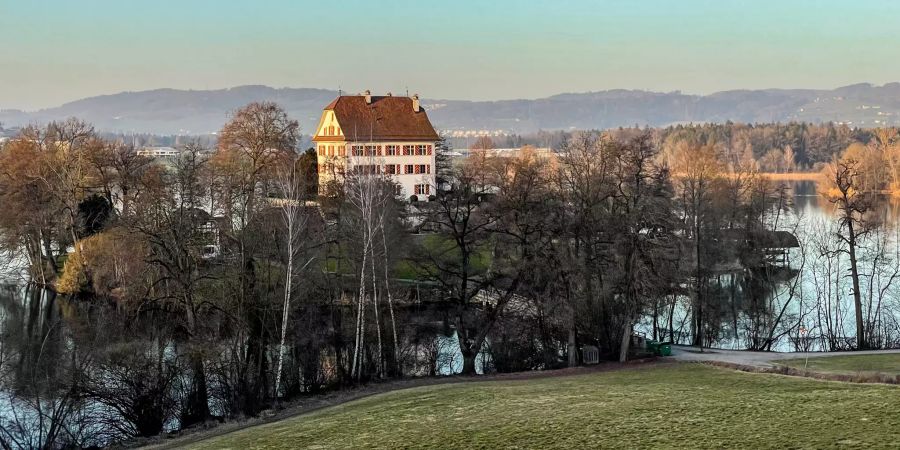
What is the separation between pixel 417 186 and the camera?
85.5m

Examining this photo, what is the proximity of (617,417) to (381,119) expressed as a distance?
2766 inches

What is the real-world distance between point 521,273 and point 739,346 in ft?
48.6

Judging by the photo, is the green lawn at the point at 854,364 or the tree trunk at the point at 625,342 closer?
the green lawn at the point at 854,364

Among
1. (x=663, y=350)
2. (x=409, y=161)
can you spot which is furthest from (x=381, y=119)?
(x=663, y=350)

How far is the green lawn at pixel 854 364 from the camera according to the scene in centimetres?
2466

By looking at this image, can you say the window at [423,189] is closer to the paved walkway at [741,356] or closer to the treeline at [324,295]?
the treeline at [324,295]

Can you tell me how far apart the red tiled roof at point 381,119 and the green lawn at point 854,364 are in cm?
5881

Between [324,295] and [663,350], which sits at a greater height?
[324,295]

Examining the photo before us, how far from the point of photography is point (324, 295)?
38688 millimetres

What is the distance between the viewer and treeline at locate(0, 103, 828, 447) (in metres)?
26.8

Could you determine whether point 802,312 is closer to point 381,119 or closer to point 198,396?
point 198,396

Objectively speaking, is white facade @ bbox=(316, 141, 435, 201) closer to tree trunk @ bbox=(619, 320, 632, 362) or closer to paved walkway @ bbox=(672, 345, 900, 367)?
tree trunk @ bbox=(619, 320, 632, 362)

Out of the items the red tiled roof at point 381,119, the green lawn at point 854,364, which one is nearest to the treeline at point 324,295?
the green lawn at point 854,364

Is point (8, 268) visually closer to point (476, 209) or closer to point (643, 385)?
point (476, 209)
